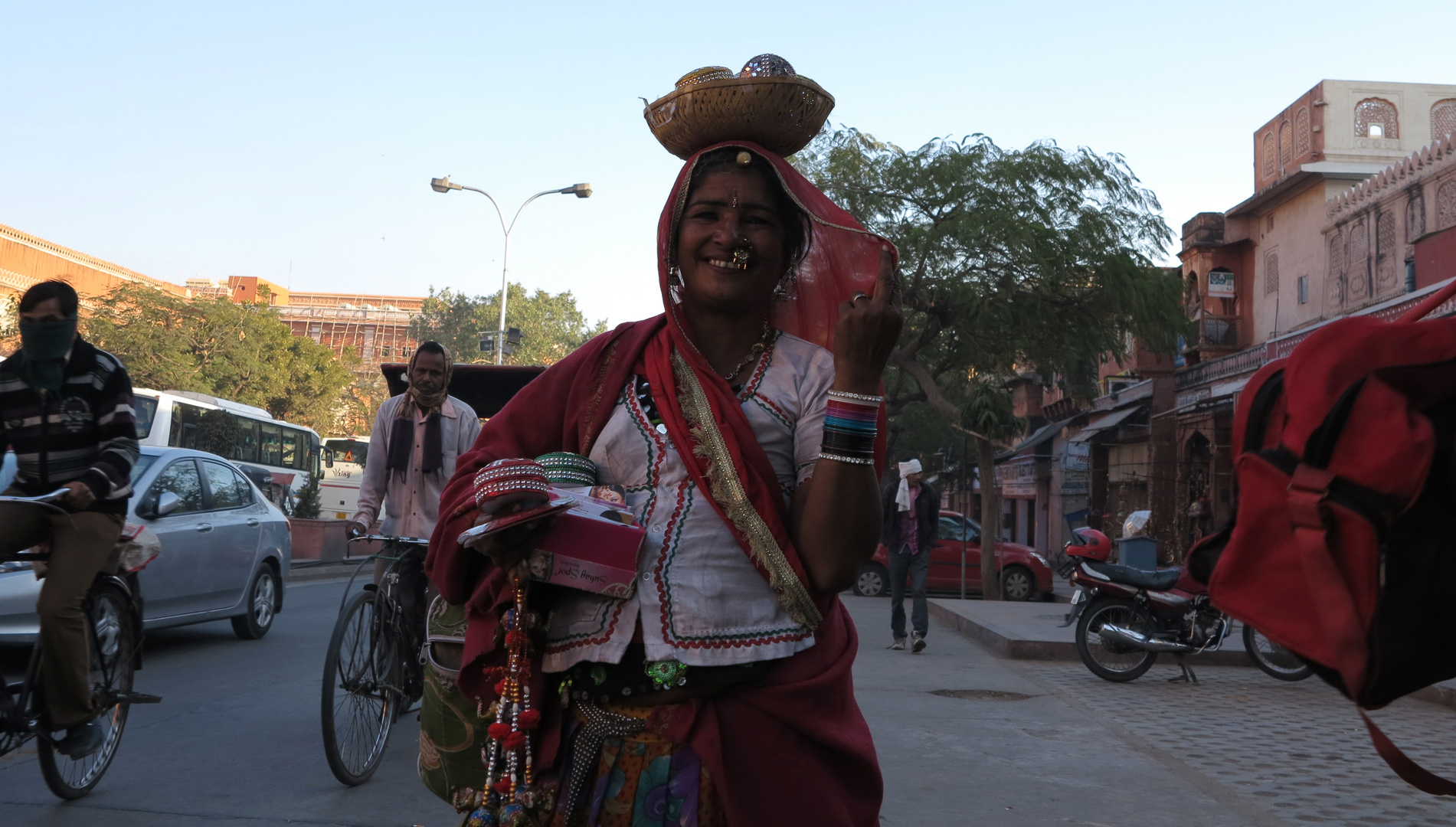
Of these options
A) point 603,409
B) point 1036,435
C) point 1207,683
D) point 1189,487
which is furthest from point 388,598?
point 1036,435

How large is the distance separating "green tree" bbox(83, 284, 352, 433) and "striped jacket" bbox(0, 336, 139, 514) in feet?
104

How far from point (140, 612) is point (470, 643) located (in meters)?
4.08

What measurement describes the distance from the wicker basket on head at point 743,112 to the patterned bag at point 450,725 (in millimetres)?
943

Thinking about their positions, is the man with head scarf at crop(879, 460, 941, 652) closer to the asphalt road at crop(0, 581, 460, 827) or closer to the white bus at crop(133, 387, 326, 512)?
the asphalt road at crop(0, 581, 460, 827)

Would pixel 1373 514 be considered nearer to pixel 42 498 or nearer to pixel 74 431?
pixel 42 498

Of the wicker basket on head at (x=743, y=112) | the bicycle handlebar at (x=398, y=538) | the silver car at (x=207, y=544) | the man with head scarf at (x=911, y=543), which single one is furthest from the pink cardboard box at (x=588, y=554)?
the man with head scarf at (x=911, y=543)

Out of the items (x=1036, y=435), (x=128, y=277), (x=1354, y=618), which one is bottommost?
(x=1354, y=618)

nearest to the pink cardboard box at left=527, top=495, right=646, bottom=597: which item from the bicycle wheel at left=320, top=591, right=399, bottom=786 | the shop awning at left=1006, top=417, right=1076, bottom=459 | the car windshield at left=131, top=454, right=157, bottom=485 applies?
the bicycle wheel at left=320, top=591, right=399, bottom=786

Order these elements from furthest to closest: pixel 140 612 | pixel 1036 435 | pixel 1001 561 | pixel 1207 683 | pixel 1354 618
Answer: pixel 1036 435 < pixel 1001 561 < pixel 1207 683 < pixel 140 612 < pixel 1354 618

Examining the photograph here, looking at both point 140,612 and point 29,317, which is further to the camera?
point 140,612

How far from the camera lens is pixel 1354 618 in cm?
126

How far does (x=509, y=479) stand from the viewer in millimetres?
1786

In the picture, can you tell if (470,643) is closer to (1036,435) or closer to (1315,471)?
(1315,471)

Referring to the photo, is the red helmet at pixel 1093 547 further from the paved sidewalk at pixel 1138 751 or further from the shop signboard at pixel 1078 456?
the shop signboard at pixel 1078 456
